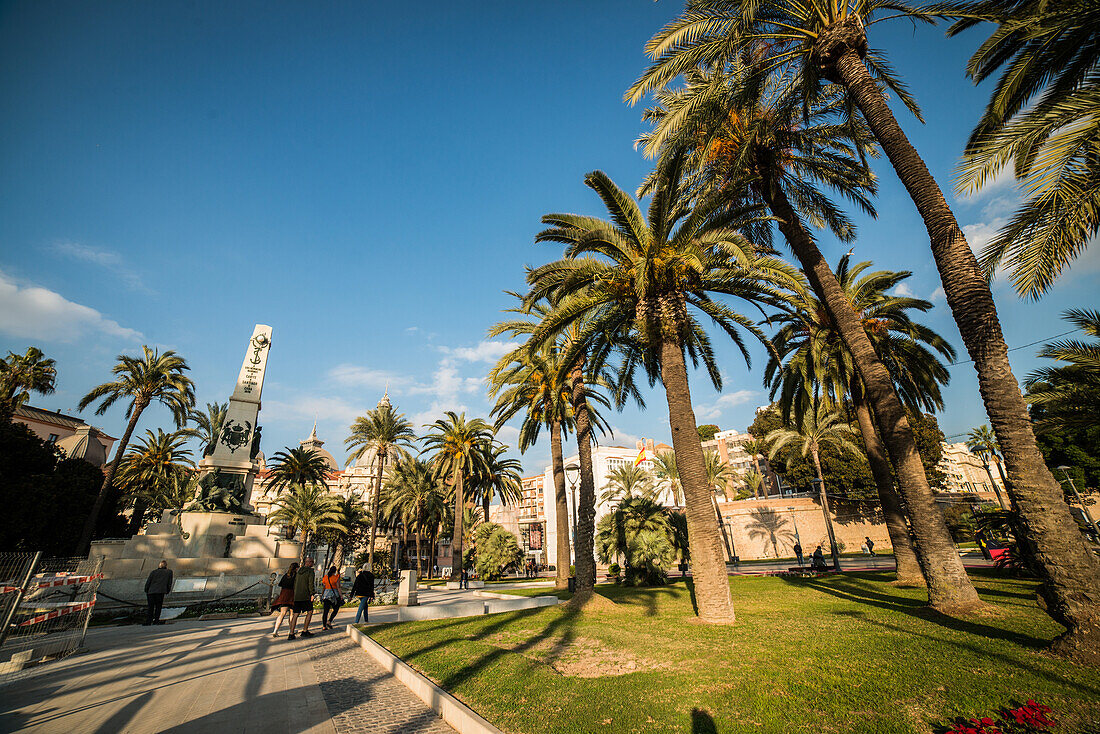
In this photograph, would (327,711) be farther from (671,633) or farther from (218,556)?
(218,556)

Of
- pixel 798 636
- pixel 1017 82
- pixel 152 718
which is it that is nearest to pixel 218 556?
pixel 152 718

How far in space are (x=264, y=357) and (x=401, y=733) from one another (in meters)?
29.5

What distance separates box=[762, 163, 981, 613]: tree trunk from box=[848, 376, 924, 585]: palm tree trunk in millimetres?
4092

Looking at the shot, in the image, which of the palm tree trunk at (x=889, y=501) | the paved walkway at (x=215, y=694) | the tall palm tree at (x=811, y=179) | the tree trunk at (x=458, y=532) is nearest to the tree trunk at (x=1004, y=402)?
the tall palm tree at (x=811, y=179)

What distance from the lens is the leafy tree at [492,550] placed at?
113 feet

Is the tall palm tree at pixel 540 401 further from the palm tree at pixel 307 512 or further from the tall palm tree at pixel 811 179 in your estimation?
the palm tree at pixel 307 512

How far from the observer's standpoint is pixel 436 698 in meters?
5.56

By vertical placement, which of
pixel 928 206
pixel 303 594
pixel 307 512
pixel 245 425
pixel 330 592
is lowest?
pixel 330 592

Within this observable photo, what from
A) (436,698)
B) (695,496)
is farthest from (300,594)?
(695,496)

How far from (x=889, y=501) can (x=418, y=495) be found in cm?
3655

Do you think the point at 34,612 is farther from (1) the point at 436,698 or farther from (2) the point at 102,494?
(2) the point at 102,494

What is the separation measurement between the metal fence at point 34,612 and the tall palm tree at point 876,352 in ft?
62.9

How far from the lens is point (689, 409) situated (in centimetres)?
1180

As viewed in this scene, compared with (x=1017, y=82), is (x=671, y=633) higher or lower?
lower
